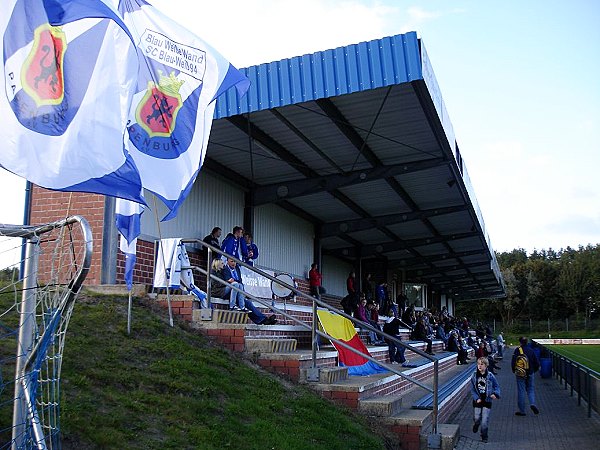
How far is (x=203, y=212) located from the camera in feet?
47.9

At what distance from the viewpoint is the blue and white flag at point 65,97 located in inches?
165

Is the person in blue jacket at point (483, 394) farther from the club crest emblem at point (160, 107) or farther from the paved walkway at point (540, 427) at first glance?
the club crest emblem at point (160, 107)

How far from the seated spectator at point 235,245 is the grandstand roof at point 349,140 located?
200 cm

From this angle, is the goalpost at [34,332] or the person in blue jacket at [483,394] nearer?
the goalpost at [34,332]

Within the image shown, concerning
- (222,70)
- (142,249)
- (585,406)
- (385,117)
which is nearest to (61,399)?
(222,70)

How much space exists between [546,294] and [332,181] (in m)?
85.1

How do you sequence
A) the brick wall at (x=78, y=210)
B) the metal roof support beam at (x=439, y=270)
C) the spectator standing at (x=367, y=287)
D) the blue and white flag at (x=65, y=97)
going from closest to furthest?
1. the blue and white flag at (x=65, y=97)
2. the brick wall at (x=78, y=210)
3. the spectator standing at (x=367, y=287)
4. the metal roof support beam at (x=439, y=270)

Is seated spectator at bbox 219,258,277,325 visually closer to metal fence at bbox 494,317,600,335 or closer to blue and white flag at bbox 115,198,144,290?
blue and white flag at bbox 115,198,144,290

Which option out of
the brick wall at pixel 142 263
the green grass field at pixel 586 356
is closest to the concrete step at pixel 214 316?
the brick wall at pixel 142 263

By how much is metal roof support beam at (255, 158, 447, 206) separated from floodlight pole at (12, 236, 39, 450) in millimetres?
11862

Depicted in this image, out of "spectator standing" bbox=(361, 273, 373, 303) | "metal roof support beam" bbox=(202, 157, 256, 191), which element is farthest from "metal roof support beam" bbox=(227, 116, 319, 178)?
"spectator standing" bbox=(361, 273, 373, 303)

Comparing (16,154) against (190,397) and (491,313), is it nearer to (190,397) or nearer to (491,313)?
(190,397)

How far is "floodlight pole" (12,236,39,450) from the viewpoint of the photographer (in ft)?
14.6

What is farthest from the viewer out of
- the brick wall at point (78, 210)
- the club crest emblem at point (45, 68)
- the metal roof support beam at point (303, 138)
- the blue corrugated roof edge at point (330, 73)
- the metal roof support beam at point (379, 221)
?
the metal roof support beam at point (379, 221)
